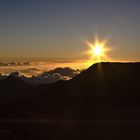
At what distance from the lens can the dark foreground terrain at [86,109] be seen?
56156mm

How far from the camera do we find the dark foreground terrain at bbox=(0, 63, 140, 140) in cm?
5616

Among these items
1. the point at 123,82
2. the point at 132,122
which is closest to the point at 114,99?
the point at 123,82

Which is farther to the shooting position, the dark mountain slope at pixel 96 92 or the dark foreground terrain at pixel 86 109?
the dark mountain slope at pixel 96 92

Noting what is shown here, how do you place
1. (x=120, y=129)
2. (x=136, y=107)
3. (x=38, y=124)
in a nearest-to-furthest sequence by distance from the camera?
(x=120, y=129), (x=38, y=124), (x=136, y=107)

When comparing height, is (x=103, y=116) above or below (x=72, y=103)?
below

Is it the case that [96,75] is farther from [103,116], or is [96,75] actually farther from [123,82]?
[103,116]

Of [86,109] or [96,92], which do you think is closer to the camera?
[86,109]

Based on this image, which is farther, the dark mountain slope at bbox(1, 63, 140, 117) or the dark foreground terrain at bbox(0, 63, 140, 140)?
the dark mountain slope at bbox(1, 63, 140, 117)

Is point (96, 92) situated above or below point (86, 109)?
above

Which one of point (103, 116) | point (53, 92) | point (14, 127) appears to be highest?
point (53, 92)

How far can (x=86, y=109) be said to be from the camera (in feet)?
305

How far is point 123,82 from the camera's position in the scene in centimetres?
11350

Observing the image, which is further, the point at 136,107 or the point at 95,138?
the point at 136,107

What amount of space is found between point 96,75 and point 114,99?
1534cm
